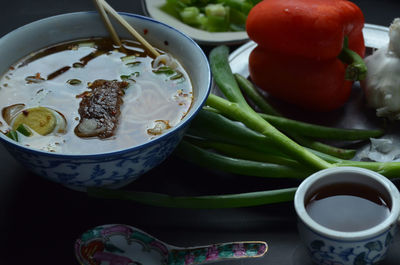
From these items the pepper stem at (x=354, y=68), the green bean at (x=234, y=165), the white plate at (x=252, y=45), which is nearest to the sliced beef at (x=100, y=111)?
the green bean at (x=234, y=165)

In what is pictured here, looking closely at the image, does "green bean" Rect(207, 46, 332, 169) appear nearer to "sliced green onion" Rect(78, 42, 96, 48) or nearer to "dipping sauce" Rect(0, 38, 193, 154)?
"dipping sauce" Rect(0, 38, 193, 154)

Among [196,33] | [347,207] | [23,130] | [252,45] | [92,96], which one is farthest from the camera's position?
[196,33]

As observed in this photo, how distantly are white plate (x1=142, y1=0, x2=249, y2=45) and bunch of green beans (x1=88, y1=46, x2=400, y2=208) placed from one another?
0.38 m

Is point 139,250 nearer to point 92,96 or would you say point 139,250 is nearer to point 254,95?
A: point 92,96

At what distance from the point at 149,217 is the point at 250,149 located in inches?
14.5

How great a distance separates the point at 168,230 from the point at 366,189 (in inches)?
20.7

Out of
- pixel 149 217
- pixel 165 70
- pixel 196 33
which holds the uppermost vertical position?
pixel 165 70

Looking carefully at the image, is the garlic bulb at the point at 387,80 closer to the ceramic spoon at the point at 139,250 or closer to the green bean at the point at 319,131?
the green bean at the point at 319,131

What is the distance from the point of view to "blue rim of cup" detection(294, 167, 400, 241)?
3.99ft

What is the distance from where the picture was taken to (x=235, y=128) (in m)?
1.62

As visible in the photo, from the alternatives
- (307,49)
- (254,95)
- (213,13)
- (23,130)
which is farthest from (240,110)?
(213,13)

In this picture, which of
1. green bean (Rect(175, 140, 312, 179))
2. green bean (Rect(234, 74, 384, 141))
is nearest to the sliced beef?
green bean (Rect(175, 140, 312, 179))

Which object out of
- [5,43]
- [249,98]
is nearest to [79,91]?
[5,43]

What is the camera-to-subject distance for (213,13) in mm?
2248
